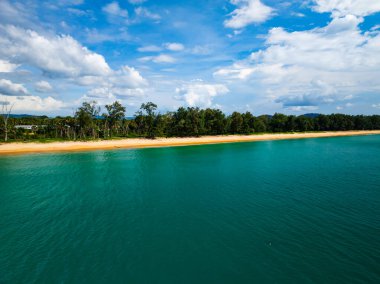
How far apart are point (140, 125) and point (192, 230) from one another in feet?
278

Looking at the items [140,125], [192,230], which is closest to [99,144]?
[140,125]

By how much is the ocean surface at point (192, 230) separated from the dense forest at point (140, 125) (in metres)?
53.8

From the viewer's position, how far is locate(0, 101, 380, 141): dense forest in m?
80.4

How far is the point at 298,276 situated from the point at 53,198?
23858 mm

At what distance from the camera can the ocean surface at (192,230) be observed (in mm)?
12625

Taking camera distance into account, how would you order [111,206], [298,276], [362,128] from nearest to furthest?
[298,276] → [111,206] → [362,128]

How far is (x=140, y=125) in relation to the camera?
98.2m

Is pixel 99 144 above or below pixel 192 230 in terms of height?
above

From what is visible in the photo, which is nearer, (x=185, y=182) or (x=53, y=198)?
(x=53, y=198)

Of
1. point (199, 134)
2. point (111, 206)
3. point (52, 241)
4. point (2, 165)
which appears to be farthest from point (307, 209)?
point (199, 134)

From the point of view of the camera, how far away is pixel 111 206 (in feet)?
73.5

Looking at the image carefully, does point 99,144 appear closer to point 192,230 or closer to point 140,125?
point 140,125

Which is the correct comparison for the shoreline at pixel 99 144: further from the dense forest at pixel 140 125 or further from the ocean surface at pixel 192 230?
the ocean surface at pixel 192 230

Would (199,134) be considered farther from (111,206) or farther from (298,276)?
(298,276)
